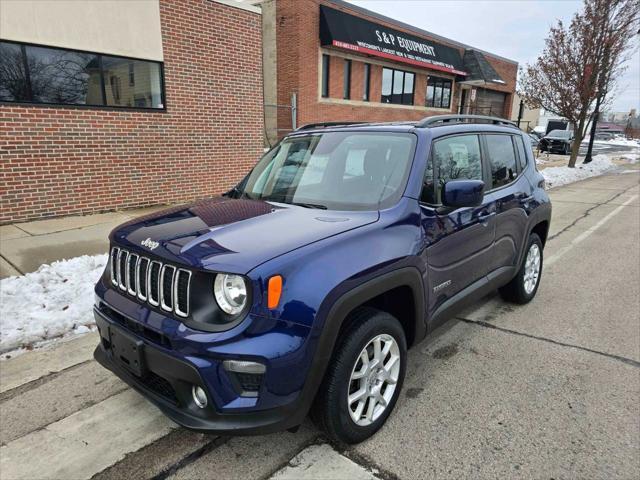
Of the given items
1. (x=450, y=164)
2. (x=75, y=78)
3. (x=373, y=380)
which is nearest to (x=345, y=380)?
(x=373, y=380)

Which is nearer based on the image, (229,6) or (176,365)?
(176,365)

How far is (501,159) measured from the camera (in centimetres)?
410

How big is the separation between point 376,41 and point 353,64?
Result: 4.38 ft

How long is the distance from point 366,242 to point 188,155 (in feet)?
25.7

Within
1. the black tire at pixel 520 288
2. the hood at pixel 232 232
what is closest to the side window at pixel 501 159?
the black tire at pixel 520 288

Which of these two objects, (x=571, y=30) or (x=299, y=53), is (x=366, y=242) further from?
(x=571, y=30)

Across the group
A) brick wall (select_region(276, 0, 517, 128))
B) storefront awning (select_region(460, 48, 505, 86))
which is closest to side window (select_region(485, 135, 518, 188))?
brick wall (select_region(276, 0, 517, 128))

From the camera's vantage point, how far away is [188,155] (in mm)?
9516

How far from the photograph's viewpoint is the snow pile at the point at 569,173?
15.8m

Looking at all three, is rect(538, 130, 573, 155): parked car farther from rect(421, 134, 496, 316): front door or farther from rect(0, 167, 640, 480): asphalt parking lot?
rect(421, 134, 496, 316): front door

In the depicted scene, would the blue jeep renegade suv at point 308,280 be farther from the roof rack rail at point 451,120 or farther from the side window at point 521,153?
the side window at point 521,153

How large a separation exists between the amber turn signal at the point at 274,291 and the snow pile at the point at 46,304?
2731mm

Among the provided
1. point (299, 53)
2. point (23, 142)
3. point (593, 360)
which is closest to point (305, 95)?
point (299, 53)

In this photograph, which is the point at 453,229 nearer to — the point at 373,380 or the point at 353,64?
the point at 373,380
